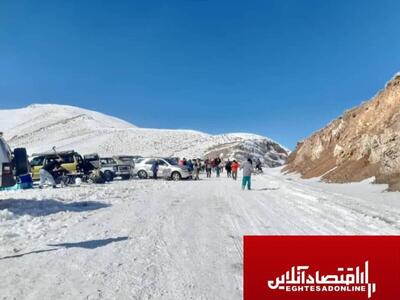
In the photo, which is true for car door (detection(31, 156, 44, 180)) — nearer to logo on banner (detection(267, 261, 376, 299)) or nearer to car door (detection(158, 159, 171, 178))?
car door (detection(158, 159, 171, 178))

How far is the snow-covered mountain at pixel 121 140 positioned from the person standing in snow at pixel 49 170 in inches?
2292

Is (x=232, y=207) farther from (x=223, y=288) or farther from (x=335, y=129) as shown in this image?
(x=335, y=129)

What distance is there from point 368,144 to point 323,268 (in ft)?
76.9

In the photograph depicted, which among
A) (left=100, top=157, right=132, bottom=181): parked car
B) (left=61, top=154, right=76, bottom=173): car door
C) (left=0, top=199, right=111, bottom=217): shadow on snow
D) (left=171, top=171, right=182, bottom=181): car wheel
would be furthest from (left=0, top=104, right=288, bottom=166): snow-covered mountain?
(left=0, top=199, right=111, bottom=217): shadow on snow

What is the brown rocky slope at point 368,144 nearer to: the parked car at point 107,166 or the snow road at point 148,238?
the snow road at point 148,238

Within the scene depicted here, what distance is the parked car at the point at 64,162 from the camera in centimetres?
2483

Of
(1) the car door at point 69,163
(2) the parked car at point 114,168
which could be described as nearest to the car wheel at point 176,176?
(2) the parked car at point 114,168

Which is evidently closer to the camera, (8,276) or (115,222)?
(8,276)

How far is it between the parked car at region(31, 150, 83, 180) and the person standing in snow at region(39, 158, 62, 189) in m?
0.31

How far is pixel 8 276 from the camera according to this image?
529 centimetres

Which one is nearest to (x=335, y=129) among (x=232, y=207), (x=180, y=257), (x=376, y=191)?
(x=376, y=191)

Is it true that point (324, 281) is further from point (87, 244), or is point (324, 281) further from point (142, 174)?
point (142, 174)

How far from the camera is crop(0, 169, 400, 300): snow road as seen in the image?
193 inches

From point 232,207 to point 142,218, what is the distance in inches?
136
